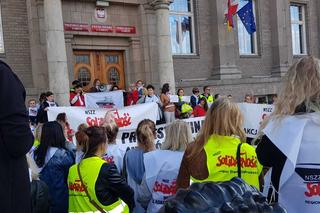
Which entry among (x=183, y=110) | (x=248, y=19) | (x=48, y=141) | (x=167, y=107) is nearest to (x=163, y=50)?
(x=183, y=110)

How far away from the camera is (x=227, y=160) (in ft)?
9.75

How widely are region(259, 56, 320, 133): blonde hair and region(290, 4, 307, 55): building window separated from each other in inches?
828

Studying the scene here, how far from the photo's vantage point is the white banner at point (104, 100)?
34.7 ft

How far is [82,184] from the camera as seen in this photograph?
3.55 m

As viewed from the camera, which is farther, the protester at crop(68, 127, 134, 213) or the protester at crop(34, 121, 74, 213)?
the protester at crop(34, 121, 74, 213)

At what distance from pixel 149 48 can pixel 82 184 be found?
1245cm

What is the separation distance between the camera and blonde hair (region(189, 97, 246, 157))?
2.98m

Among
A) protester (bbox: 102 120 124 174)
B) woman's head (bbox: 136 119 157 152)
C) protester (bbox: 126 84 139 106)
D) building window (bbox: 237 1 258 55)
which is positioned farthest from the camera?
building window (bbox: 237 1 258 55)

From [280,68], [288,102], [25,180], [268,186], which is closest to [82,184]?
[25,180]

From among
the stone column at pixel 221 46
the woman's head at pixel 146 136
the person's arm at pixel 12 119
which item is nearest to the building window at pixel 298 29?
the stone column at pixel 221 46

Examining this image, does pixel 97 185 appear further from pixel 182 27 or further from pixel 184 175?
pixel 182 27

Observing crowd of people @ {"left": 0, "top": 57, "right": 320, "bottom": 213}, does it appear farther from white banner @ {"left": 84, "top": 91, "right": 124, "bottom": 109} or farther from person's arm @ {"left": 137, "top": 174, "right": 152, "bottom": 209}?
white banner @ {"left": 84, "top": 91, "right": 124, "bottom": 109}

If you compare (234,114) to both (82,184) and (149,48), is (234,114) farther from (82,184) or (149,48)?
(149,48)

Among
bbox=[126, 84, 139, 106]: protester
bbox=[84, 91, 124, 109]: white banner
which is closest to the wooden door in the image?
bbox=[126, 84, 139, 106]: protester
